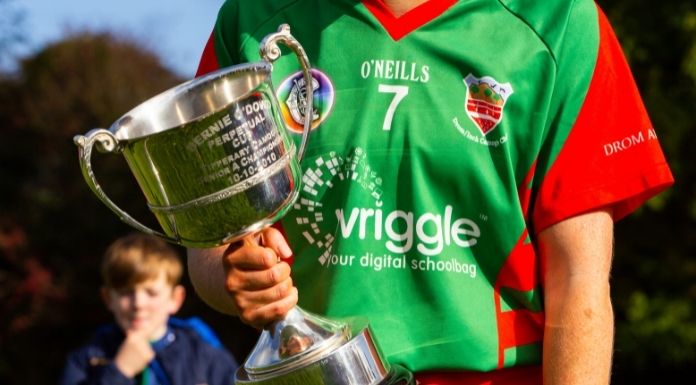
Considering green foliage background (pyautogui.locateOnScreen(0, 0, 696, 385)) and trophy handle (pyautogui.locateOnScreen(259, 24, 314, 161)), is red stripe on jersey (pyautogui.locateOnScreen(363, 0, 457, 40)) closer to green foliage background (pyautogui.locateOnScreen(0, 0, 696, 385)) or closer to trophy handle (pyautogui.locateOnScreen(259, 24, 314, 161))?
trophy handle (pyautogui.locateOnScreen(259, 24, 314, 161))

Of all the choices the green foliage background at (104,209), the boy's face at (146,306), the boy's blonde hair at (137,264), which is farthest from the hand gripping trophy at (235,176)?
the green foliage background at (104,209)

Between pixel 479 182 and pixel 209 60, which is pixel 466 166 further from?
pixel 209 60

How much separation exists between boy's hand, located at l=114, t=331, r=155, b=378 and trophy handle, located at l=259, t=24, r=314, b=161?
3730 millimetres

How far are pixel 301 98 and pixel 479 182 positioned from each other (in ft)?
1.27

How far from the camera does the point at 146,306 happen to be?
20.3 feet

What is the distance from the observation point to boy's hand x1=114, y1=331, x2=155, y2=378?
594cm

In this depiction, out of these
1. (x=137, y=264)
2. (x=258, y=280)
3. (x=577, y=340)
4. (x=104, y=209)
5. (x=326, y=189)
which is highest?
(x=104, y=209)

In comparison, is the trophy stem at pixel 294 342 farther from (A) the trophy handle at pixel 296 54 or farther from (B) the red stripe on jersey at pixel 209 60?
(B) the red stripe on jersey at pixel 209 60

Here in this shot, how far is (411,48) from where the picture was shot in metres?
2.50

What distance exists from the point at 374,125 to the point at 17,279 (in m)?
11.7

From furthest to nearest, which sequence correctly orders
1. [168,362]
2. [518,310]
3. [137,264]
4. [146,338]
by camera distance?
1. [137,264]
2. [146,338]
3. [168,362]
4. [518,310]

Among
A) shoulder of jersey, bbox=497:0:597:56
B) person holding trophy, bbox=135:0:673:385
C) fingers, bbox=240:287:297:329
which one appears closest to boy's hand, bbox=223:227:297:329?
fingers, bbox=240:287:297:329

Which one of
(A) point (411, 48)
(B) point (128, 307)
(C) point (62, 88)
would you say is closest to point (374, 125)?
(A) point (411, 48)

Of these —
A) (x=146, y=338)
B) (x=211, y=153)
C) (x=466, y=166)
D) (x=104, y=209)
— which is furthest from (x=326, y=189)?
(x=104, y=209)
